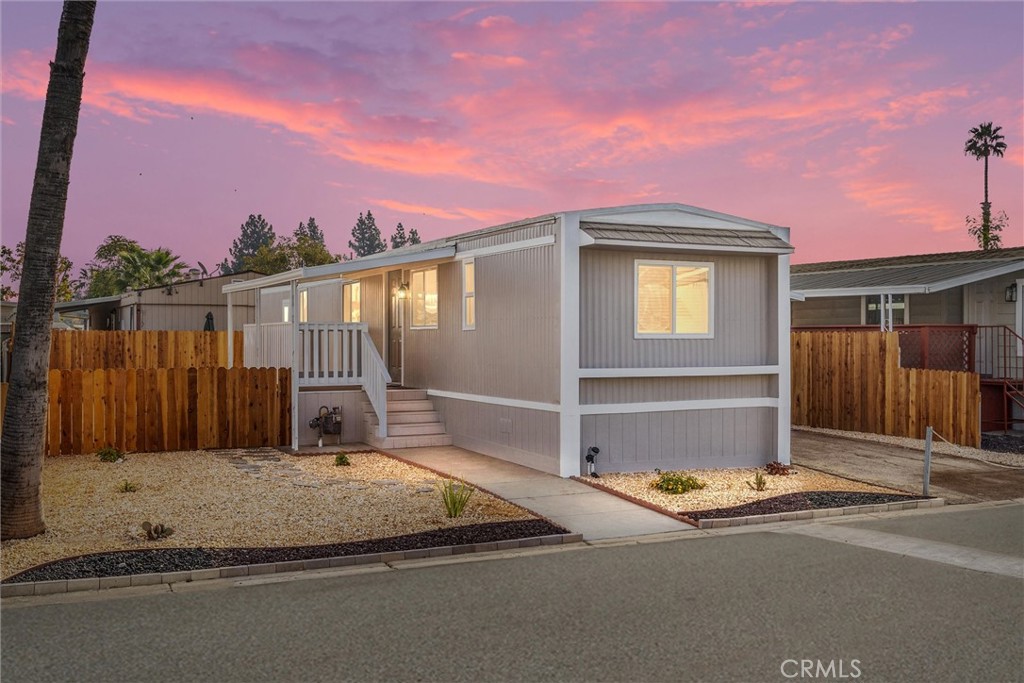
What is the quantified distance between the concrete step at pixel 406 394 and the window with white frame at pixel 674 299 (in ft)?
16.7

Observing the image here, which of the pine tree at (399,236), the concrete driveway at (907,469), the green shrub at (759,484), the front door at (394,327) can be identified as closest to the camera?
the green shrub at (759,484)

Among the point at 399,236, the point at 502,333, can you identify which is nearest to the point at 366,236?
the point at 399,236

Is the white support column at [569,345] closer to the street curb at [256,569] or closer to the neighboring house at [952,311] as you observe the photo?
the street curb at [256,569]

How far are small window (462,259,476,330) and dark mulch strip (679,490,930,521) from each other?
6208mm

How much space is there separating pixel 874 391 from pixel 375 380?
32.7 feet

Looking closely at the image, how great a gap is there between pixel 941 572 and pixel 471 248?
9.43 meters

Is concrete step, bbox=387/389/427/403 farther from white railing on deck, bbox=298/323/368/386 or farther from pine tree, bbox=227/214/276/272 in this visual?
pine tree, bbox=227/214/276/272

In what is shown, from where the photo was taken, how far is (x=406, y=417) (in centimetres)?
1603

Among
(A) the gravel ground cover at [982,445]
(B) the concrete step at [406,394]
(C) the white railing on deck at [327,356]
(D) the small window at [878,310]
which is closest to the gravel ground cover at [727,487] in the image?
(A) the gravel ground cover at [982,445]

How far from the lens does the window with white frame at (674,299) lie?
1334 centimetres

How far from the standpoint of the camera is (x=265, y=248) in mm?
55250

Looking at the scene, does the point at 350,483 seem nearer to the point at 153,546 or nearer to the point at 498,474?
the point at 498,474

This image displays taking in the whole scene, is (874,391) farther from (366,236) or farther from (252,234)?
(252,234)

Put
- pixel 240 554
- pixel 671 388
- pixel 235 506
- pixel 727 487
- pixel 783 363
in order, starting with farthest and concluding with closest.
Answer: pixel 783 363, pixel 671 388, pixel 727 487, pixel 235 506, pixel 240 554
